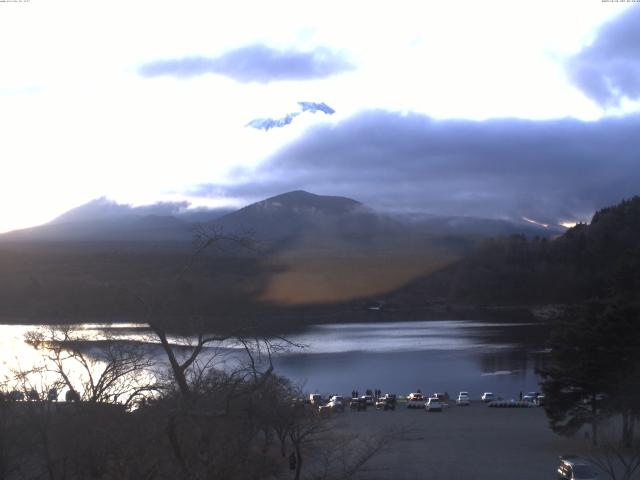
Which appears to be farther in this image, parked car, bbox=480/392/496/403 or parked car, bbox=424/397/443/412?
parked car, bbox=480/392/496/403

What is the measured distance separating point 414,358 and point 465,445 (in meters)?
23.9

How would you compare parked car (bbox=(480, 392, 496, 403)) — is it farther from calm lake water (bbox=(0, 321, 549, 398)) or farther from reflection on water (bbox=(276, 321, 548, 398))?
calm lake water (bbox=(0, 321, 549, 398))

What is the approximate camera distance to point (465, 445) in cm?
1551

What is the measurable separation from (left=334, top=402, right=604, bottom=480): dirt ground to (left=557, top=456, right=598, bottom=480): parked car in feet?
2.68

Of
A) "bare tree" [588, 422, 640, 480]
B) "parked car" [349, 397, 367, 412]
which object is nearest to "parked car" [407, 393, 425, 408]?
"parked car" [349, 397, 367, 412]

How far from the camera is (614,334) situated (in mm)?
13750

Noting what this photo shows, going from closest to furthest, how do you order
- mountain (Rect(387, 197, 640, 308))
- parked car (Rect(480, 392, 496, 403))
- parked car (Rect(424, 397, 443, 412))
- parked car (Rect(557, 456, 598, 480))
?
parked car (Rect(557, 456, 598, 480))
parked car (Rect(424, 397, 443, 412))
parked car (Rect(480, 392, 496, 403))
mountain (Rect(387, 197, 640, 308))

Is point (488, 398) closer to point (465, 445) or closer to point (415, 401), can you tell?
point (415, 401)

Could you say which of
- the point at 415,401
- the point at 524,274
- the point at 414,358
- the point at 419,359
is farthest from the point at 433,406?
the point at 524,274

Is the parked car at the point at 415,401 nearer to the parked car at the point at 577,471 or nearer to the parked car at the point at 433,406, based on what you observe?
the parked car at the point at 433,406

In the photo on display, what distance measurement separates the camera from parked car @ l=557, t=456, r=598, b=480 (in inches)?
423

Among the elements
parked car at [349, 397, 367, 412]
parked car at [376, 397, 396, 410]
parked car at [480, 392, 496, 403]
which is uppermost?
parked car at [349, 397, 367, 412]

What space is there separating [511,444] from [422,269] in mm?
37526

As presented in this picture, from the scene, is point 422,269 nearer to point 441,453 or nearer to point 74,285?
point 441,453
